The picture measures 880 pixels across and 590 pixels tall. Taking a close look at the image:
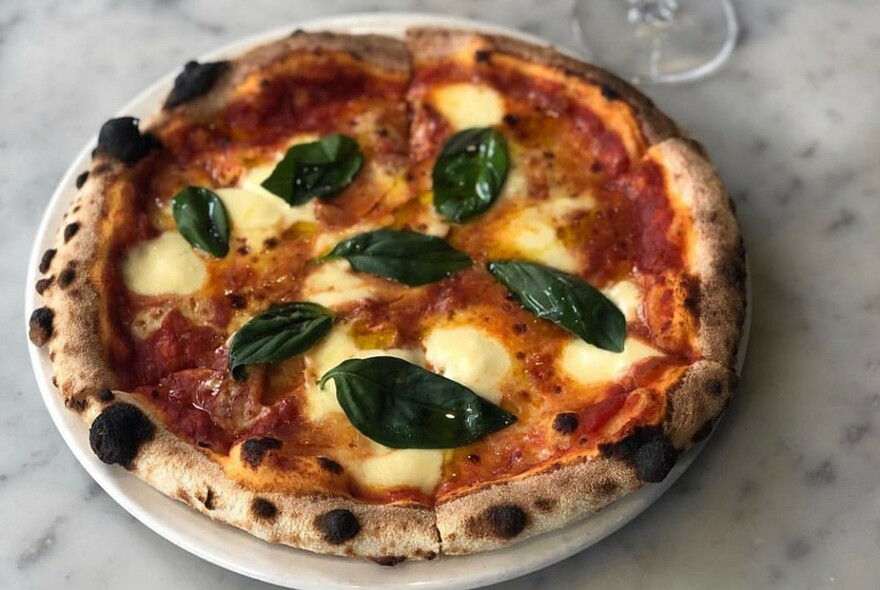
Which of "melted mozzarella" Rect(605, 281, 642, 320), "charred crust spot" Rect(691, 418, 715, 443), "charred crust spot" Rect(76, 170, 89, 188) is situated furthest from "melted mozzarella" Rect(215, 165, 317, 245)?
"charred crust spot" Rect(691, 418, 715, 443)

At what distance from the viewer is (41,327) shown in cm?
172

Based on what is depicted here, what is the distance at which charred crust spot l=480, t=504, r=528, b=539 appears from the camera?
150 cm

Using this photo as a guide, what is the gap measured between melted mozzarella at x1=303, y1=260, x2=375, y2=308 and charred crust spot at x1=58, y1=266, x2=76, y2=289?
15.4 inches

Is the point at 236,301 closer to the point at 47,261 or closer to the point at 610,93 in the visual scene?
the point at 47,261

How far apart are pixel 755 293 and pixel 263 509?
1.07 meters

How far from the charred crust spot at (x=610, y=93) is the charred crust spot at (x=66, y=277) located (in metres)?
1.05

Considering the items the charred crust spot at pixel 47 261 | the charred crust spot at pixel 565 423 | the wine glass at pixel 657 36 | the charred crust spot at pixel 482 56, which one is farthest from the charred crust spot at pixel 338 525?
the wine glass at pixel 657 36

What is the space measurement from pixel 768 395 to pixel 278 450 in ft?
2.94

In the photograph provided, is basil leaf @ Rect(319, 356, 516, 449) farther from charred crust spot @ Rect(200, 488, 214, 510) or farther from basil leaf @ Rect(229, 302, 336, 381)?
charred crust spot @ Rect(200, 488, 214, 510)

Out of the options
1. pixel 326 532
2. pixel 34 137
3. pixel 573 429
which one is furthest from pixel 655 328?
pixel 34 137

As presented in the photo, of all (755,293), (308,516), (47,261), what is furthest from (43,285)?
(755,293)

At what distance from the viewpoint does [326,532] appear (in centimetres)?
149

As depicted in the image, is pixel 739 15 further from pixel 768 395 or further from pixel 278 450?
pixel 278 450

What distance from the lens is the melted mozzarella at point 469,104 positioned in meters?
2.08
